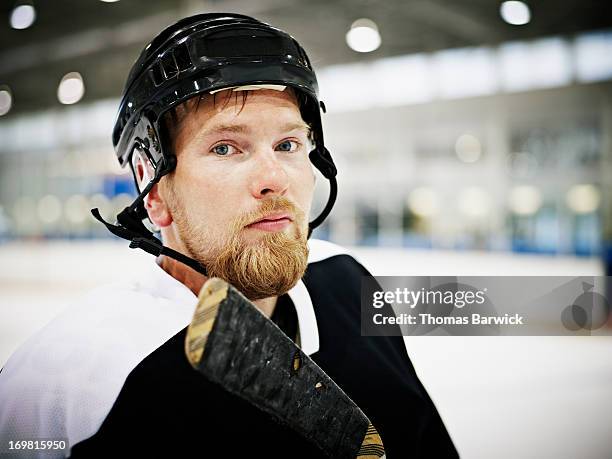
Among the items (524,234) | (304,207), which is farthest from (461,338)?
(524,234)

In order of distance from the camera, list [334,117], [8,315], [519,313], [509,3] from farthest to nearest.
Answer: [334,117] < [8,315] < [509,3] < [519,313]

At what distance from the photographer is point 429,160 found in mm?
9039

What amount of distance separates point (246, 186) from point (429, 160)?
8.54 meters

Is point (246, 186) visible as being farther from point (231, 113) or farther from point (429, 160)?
point (429, 160)

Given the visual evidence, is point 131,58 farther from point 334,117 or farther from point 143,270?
point 334,117

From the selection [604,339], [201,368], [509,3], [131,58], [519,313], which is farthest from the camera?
[131,58]

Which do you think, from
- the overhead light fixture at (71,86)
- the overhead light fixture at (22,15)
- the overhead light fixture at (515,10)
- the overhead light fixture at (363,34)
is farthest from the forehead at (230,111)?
the overhead light fixture at (515,10)

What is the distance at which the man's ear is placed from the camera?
94 centimetres

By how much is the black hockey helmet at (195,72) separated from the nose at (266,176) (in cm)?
12

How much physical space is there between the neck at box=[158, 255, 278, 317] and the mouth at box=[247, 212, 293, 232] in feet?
0.56

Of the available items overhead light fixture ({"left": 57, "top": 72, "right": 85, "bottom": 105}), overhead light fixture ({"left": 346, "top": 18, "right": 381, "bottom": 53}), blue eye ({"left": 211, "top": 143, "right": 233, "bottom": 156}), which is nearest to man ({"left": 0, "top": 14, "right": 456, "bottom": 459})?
blue eye ({"left": 211, "top": 143, "right": 233, "bottom": 156})

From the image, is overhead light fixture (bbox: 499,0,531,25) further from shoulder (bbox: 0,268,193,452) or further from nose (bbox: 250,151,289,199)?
shoulder (bbox: 0,268,193,452)

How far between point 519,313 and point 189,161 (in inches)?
36.1

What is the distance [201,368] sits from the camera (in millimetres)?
624
